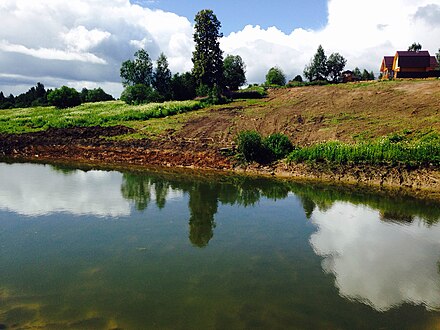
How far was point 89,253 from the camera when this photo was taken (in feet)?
42.3

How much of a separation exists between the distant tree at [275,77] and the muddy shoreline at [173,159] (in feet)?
158

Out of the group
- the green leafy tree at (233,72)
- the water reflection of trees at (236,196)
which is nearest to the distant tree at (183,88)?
the green leafy tree at (233,72)

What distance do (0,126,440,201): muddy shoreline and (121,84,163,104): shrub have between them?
20644 mm

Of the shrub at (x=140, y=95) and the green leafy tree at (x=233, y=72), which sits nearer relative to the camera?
the shrub at (x=140, y=95)

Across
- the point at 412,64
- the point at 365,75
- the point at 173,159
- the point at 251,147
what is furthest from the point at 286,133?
the point at 365,75

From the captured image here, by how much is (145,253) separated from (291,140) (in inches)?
925

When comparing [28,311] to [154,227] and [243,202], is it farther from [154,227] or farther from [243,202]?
[243,202]

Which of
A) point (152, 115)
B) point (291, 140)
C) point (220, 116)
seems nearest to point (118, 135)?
point (152, 115)

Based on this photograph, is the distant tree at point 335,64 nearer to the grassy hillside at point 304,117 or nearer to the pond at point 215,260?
the grassy hillside at point 304,117

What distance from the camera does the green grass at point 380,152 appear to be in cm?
2505

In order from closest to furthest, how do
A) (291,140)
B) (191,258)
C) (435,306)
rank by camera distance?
(435,306) < (191,258) < (291,140)

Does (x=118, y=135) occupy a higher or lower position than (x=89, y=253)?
higher

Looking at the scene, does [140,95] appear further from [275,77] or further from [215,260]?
[215,260]

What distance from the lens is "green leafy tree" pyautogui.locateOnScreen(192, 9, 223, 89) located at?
185 feet
